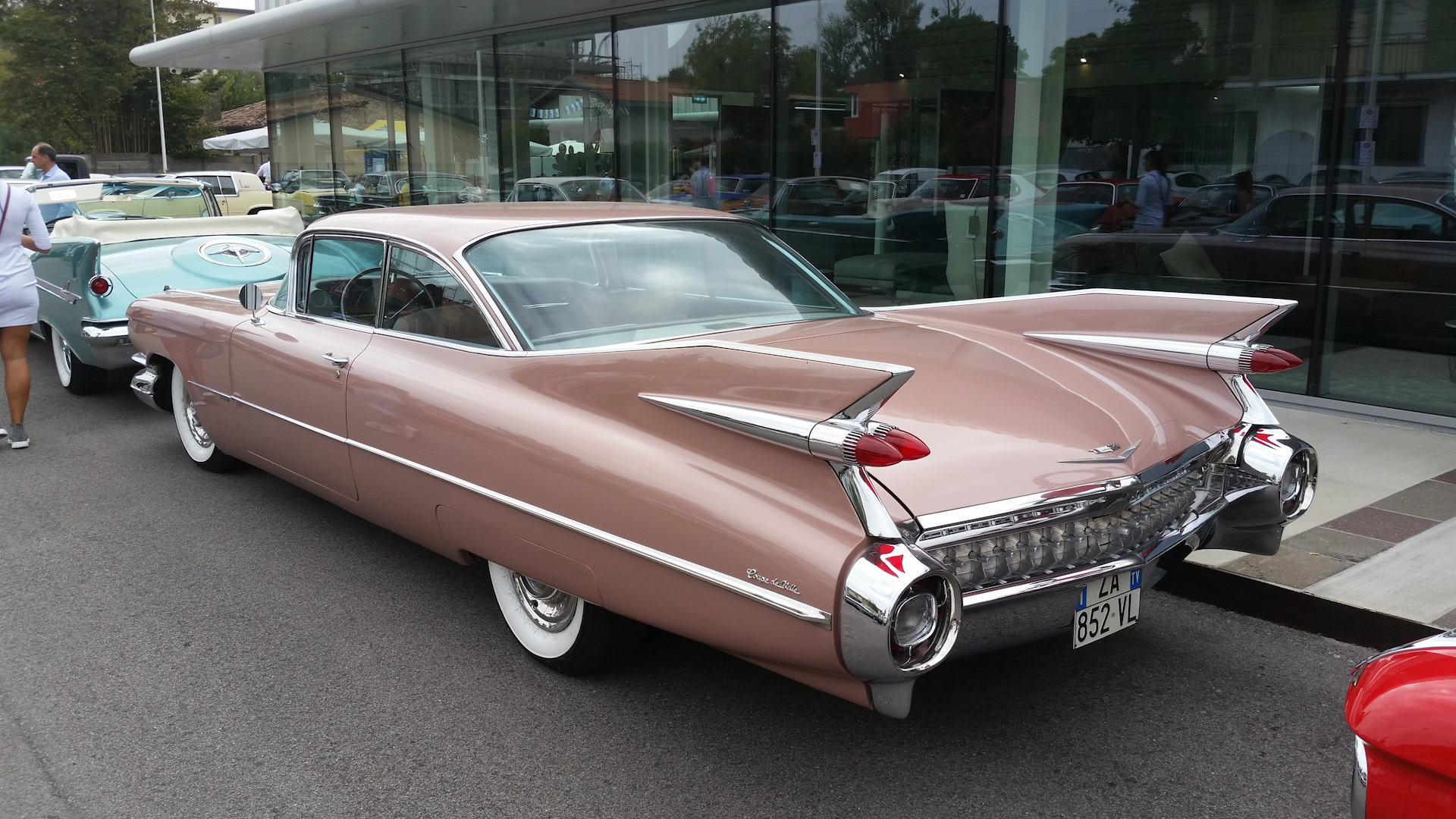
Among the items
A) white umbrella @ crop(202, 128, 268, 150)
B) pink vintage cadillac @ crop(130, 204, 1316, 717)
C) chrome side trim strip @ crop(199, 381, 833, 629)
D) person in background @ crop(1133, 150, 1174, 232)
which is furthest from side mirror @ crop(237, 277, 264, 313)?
white umbrella @ crop(202, 128, 268, 150)

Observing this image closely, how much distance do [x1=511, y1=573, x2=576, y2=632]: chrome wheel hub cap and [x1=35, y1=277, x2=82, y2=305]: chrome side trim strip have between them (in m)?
5.55

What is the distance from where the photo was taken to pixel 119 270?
7656 millimetres

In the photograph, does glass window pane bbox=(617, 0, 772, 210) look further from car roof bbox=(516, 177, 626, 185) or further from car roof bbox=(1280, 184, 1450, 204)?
car roof bbox=(1280, 184, 1450, 204)

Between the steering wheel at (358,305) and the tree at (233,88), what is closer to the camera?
the steering wheel at (358,305)

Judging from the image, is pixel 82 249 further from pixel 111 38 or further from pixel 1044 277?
pixel 111 38

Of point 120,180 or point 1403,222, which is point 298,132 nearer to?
point 120,180

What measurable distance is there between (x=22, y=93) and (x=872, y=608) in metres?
52.8

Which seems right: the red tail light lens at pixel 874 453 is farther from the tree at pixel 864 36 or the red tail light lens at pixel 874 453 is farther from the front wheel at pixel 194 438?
the tree at pixel 864 36

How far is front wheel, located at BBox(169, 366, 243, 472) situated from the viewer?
6.00 metres

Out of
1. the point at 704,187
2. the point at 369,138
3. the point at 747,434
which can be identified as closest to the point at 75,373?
the point at 704,187

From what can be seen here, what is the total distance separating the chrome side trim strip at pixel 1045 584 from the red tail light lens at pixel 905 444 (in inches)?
13.9

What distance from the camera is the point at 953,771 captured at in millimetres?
2998

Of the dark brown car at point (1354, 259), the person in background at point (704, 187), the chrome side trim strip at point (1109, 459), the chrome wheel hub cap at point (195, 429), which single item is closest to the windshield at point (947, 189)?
the dark brown car at point (1354, 259)

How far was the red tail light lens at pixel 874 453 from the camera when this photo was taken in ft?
7.89
